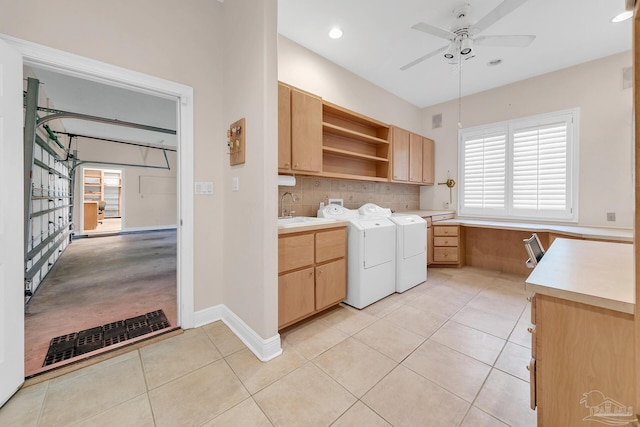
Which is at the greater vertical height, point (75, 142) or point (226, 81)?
point (75, 142)

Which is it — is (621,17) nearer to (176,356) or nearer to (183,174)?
(183,174)

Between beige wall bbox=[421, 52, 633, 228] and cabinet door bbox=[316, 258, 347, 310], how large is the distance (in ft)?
11.4

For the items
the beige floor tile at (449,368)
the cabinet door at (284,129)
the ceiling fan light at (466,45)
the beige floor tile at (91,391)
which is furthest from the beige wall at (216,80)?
the ceiling fan light at (466,45)

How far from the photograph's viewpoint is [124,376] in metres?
1.59

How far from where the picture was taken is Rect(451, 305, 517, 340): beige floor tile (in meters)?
2.13

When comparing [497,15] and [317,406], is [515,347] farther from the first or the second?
[497,15]

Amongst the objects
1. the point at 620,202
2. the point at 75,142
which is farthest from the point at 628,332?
the point at 75,142

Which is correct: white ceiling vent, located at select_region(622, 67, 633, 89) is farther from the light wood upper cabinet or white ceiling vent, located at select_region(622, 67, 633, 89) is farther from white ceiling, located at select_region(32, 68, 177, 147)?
white ceiling, located at select_region(32, 68, 177, 147)

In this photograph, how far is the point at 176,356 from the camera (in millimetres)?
1786

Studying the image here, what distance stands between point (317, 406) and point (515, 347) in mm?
1637

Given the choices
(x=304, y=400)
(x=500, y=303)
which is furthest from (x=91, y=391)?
(x=500, y=303)

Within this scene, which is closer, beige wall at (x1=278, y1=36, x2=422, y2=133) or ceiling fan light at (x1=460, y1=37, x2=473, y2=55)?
ceiling fan light at (x1=460, y1=37, x2=473, y2=55)

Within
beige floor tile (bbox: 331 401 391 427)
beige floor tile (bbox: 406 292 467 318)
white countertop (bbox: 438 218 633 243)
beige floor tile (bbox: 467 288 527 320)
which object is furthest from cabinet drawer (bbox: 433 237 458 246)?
beige floor tile (bbox: 331 401 391 427)

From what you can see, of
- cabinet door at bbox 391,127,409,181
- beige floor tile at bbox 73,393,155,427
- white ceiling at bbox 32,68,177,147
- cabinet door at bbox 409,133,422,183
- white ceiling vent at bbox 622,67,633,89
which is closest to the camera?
beige floor tile at bbox 73,393,155,427
